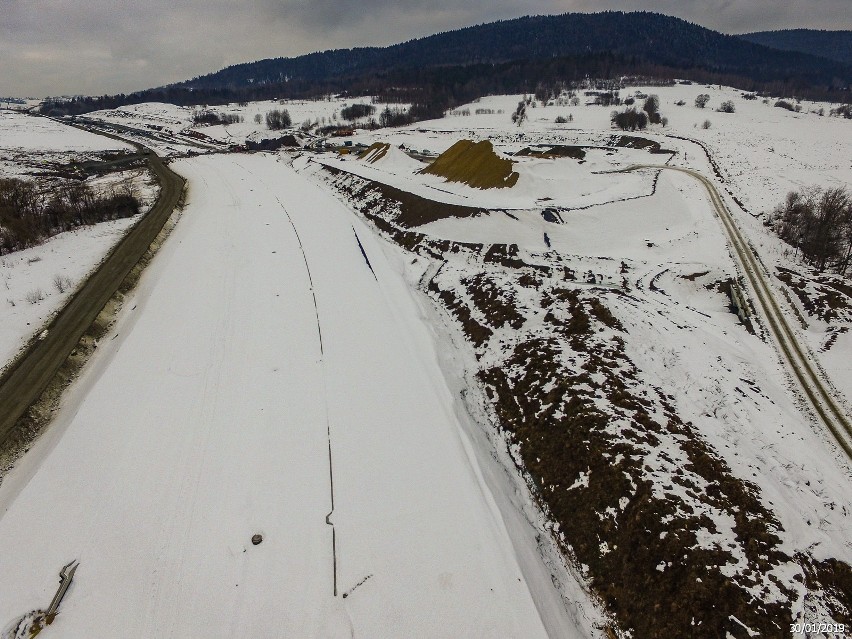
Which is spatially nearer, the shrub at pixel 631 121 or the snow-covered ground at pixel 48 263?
the snow-covered ground at pixel 48 263

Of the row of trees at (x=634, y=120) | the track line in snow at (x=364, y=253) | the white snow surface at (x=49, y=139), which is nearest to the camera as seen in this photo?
the track line in snow at (x=364, y=253)

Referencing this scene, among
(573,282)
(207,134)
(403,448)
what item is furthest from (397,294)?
(207,134)

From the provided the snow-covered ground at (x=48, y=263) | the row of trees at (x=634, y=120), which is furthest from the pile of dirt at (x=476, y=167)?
the row of trees at (x=634, y=120)

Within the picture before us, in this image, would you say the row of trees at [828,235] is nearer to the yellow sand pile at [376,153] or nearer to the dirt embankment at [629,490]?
the dirt embankment at [629,490]

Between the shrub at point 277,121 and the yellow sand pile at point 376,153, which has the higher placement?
the shrub at point 277,121

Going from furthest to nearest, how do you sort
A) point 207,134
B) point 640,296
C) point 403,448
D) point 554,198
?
point 207,134 → point 554,198 → point 640,296 → point 403,448

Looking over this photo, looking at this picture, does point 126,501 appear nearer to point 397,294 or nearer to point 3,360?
point 3,360

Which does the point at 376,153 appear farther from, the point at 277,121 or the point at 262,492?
the point at 277,121
